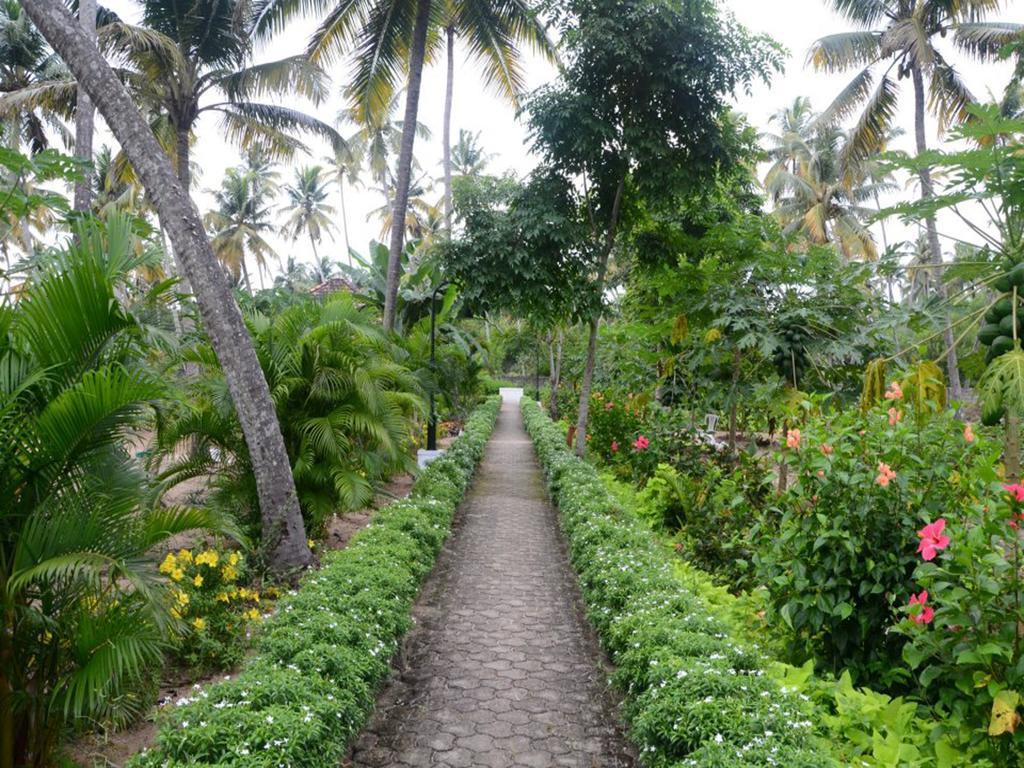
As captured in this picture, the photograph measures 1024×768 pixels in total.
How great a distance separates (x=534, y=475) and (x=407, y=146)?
5874mm

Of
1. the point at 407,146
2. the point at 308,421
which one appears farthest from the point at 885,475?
the point at 407,146

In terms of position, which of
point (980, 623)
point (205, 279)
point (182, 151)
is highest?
point (182, 151)

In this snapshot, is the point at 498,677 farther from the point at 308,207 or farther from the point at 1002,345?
the point at 308,207

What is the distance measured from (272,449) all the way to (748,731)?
3.97m

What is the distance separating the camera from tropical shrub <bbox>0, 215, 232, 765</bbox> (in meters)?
2.53

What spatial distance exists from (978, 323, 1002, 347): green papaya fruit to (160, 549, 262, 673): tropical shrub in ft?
12.7

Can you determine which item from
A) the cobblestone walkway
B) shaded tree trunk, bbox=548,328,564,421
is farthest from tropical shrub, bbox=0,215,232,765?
shaded tree trunk, bbox=548,328,564,421

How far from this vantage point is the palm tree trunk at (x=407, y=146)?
942 centimetres

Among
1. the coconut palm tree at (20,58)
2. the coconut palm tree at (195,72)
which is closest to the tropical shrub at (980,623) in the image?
the coconut palm tree at (195,72)

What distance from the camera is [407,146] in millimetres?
9664

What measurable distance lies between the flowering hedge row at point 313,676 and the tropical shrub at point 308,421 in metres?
1.00

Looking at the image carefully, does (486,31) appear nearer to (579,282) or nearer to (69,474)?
(579,282)

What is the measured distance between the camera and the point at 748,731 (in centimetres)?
248

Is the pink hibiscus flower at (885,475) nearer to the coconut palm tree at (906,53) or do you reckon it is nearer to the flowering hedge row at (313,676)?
the flowering hedge row at (313,676)
